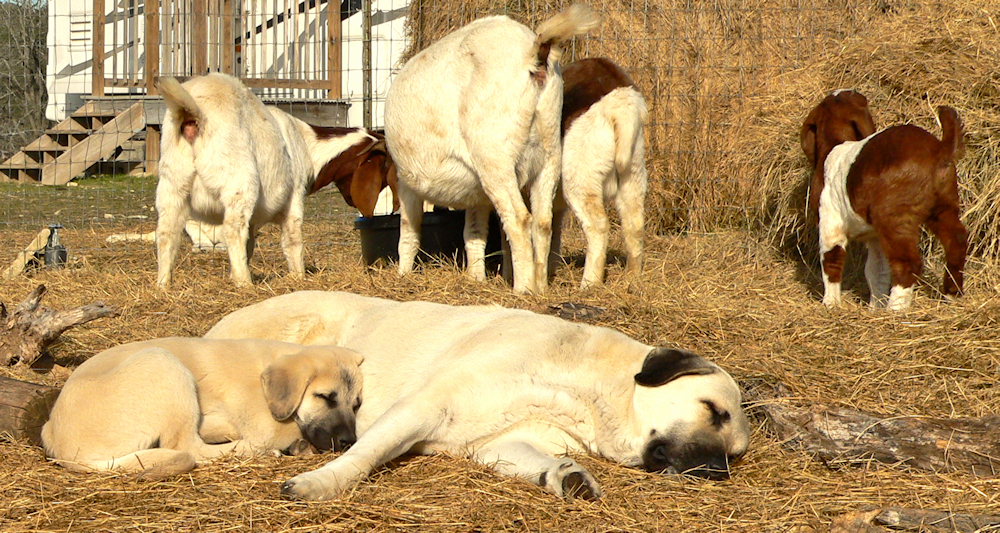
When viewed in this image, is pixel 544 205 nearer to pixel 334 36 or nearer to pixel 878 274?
pixel 878 274

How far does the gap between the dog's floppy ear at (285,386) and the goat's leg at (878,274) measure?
3.97 metres

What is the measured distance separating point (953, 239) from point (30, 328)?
506 centimetres

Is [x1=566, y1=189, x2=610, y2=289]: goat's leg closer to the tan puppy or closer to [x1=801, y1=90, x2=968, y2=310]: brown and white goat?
[x1=801, y1=90, x2=968, y2=310]: brown and white goat

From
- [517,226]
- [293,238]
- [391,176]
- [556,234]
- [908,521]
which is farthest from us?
[391,176]

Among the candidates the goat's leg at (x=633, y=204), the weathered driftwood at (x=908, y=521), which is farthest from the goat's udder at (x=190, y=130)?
the weathered driftwood at (x=908, y=521)

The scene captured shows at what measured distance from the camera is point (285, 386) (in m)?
3.69

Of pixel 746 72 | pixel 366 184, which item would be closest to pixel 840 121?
pixel 746 72

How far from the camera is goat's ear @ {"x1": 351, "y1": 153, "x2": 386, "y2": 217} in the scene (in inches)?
326

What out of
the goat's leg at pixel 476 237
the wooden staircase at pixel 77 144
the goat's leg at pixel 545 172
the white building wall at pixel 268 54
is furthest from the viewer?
the white building wall at pixel 268 54

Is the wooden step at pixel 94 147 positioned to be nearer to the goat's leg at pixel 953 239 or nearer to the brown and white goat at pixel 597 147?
the brown and white goat at pixel 597 147

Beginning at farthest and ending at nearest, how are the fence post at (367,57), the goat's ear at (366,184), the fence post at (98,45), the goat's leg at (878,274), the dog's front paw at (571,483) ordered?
the fence post at (98,45)
the fence post at (367,57)
the goat's ear at (366,184)
the goat's leg at (878,274)
the dog's front paw at (571,483)

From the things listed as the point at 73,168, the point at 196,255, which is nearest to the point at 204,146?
the point at 196,255

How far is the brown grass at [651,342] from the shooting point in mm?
3018

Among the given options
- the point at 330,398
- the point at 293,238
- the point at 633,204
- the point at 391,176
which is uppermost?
the point at 391,176
